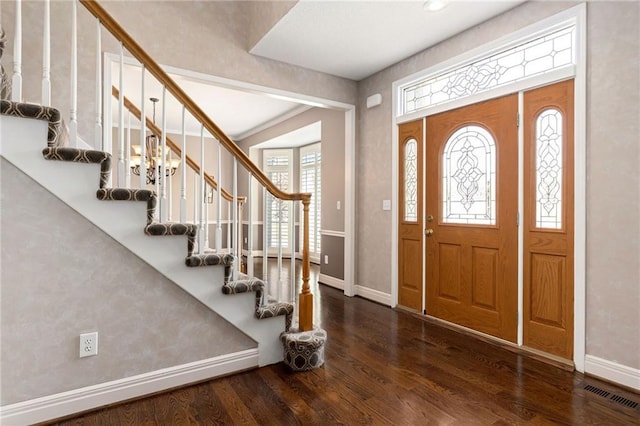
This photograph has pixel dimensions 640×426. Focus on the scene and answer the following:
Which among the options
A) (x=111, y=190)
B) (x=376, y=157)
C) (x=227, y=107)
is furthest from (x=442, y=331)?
(x=227, y=107)

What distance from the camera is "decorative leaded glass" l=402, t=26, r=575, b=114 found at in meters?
2.65

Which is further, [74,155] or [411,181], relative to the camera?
[411,181]

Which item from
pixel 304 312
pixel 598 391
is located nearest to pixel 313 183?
pixel 304 312

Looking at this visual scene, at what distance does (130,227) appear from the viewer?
6.79ft

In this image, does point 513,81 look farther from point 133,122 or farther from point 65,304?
point 133,122

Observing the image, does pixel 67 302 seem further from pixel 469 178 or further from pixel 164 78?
pixel 469 178

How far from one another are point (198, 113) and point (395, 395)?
2.20m

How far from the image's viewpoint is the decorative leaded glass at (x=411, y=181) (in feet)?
12.5

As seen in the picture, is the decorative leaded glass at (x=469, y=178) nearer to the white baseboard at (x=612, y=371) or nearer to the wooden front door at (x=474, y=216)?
the wooden front door at (x=474, y=216)

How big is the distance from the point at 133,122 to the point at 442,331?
20.6 ft

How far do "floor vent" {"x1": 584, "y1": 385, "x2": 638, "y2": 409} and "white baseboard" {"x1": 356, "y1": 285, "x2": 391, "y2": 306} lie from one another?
2050mm

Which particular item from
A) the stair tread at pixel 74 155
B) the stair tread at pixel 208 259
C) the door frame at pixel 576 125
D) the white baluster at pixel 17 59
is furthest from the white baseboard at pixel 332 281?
the white baluster at pixel 17 59

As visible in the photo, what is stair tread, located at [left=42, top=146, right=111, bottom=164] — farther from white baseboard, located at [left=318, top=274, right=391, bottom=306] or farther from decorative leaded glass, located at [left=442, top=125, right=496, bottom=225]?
white baseboard, located at [left=318, top=274, right=391, bottom=306]

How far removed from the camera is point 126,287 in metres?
2.11
